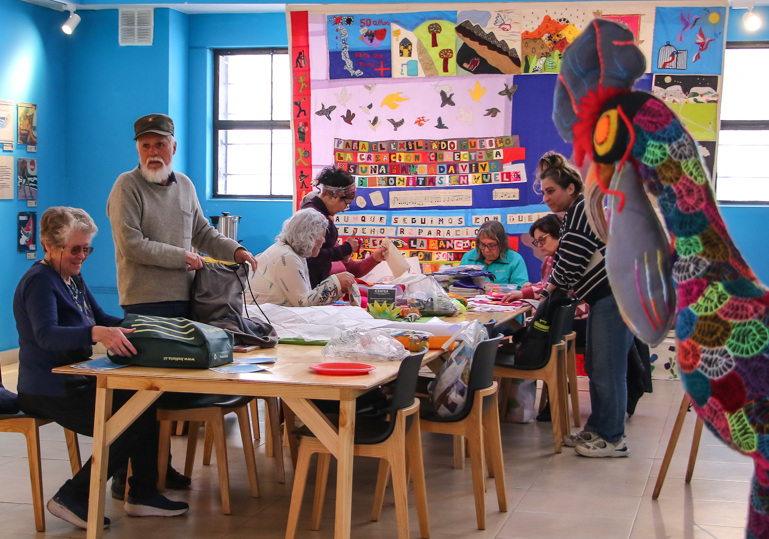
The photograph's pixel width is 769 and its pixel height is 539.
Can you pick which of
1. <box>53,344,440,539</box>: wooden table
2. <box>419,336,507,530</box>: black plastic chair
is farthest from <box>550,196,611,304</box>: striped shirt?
<box>53,344,440,539</box>: wooden table

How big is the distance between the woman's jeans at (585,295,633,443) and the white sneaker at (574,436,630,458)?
3 centimetres

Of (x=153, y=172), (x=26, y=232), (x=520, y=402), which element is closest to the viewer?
(x=153, y=172)

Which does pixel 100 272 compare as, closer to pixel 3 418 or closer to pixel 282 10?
pixel 282 10

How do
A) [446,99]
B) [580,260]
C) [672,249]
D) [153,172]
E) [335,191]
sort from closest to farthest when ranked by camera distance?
[672,249], [153,172], [580,260], [335,191], [446,99]

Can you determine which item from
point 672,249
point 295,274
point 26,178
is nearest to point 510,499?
point 295,274

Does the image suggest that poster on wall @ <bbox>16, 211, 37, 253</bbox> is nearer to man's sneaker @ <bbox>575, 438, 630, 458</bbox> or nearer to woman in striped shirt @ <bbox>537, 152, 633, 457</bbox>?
woman in striped shirt @ <bbox>537, 152, 633, 457</bbox>

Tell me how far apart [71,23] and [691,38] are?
5.39 metres

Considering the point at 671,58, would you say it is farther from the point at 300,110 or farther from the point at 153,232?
the point at 153,232

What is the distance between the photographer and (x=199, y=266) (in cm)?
353

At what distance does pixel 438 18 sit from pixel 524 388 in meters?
3.61

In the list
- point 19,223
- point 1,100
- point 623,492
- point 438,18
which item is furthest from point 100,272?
point 623,492

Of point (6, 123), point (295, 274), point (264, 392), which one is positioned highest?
point (6, 123)

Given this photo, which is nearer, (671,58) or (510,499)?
(510,499)

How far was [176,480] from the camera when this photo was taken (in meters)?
3.62
